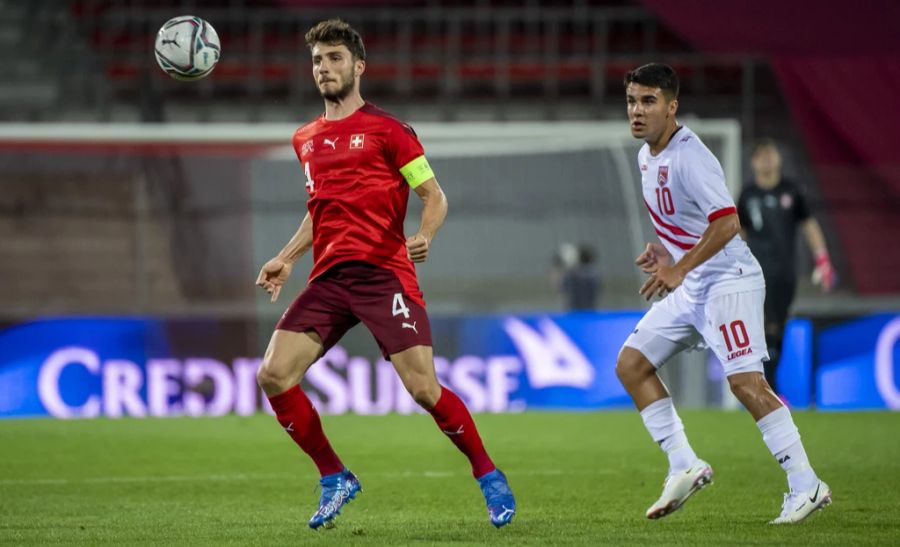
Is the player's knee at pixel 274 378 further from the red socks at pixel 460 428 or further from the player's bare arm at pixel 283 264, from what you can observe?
the red socks at pixel 460 428

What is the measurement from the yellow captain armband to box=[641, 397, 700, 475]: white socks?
4.53ft

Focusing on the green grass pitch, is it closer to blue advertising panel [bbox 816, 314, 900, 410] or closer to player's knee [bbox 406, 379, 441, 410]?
player's knee [bbox 406, 379, 441, 410]

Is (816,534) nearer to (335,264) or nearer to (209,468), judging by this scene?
(335,264)

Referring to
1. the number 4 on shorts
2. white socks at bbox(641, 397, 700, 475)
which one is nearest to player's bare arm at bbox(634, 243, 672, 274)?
white socks at bbox(641, 397, 700, 475)

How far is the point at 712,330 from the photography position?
6.12m

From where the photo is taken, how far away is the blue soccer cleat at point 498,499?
227 inches

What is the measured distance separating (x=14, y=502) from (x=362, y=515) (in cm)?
177

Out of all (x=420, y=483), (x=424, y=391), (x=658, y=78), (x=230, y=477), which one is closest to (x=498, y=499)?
(x=424, y=391)

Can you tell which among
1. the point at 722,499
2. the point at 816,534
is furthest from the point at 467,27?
the point at 816,534

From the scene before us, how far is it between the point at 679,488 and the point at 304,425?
1.54 m

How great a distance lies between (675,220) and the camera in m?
6.16

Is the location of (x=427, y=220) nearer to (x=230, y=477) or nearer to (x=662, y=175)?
(x=662, y=175)

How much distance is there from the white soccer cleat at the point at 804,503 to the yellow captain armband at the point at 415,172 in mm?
1982

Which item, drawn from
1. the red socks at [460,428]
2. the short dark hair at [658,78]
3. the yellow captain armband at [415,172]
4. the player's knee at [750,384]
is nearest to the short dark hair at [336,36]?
the yellow captain armband at [415,172]
